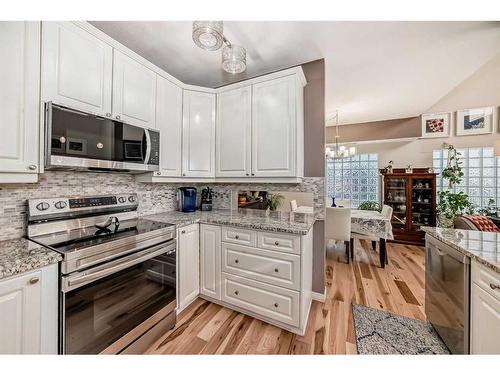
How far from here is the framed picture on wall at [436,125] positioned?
4.01 metres

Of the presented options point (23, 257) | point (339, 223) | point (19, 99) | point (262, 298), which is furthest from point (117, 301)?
point (339, 223)

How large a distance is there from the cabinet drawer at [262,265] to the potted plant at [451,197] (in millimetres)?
4102

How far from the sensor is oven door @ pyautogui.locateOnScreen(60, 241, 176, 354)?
→ 3.57 feet

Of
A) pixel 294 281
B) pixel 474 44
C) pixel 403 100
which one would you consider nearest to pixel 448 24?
pixel 474 44

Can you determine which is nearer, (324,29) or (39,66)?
→ (39,66)

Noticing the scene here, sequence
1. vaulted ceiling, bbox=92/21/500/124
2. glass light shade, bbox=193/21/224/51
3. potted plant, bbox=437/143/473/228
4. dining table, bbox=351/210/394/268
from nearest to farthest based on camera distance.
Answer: glass light shade, bbox=193/21/224/51 → vaulted ceiling, bbox=92/21/500/124 → dining table, bbox=351/210/394/268 → potted plant, bbox=437/143/473/228

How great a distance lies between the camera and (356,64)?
91.8 inches

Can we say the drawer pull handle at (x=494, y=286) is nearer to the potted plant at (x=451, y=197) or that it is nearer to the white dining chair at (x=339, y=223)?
the white dining chair at (x=339, y=223)

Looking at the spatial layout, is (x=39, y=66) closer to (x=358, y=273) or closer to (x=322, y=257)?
(x=322, y=257)

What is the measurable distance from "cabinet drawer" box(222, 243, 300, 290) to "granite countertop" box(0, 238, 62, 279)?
3.93ft

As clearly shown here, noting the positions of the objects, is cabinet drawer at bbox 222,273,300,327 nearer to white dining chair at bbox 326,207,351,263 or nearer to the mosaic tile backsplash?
the mosaic tile backsplash

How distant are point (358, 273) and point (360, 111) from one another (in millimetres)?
3055

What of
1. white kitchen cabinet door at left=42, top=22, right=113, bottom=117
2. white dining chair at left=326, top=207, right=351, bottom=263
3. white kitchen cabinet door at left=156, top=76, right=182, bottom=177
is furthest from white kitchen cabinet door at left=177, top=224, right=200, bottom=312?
white dining chair at left=326, top=207, right=351, bottom=263

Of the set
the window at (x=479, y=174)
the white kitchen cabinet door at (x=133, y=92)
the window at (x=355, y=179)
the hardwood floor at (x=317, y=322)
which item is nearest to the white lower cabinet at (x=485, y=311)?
the hardwood floor at (x=317, y=322)
